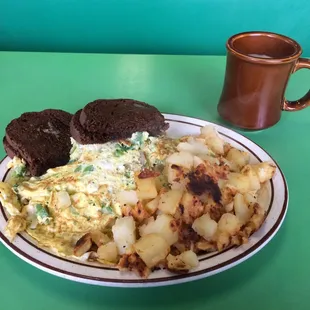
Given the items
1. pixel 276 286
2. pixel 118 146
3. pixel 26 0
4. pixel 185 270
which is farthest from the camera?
pixel 26 0

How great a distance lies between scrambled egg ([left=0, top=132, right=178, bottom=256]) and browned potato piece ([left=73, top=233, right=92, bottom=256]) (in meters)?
0.02

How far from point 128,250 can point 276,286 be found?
12.5 inches

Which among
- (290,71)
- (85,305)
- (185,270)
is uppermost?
(290,71)

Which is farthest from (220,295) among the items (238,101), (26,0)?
(26,0)

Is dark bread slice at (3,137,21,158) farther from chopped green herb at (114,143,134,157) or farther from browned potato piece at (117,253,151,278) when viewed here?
browned potato piece at (117,253,151,278)

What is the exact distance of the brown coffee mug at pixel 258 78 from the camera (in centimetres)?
133

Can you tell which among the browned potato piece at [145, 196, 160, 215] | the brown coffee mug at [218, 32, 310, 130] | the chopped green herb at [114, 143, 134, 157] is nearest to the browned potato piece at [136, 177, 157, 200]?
the browned potato piece at [145, 196, 160, 215]

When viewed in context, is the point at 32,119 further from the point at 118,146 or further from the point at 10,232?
the point at 10,232

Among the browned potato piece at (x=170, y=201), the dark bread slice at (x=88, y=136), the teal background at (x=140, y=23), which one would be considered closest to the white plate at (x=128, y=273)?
the browned potato piece at (x=170, y=201)

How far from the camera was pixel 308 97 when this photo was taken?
1.45m

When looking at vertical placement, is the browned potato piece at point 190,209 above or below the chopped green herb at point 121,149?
below

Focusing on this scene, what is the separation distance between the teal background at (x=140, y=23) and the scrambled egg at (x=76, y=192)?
1.31m

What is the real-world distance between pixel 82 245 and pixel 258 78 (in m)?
0.75

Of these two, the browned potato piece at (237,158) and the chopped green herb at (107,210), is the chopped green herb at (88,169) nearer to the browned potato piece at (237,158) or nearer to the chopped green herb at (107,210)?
the chopped green herb at (107,210)
